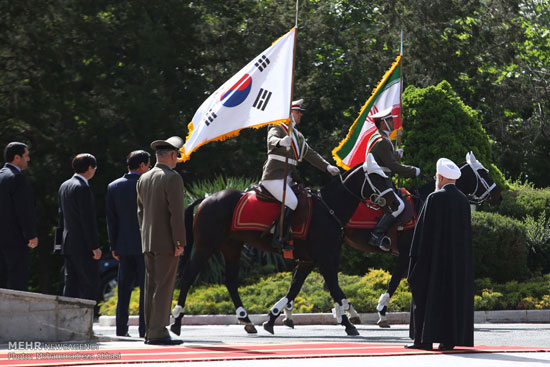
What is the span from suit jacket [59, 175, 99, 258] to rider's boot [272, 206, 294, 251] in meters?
2.61

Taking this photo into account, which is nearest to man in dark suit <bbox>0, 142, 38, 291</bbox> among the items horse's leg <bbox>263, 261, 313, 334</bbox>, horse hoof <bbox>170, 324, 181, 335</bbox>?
horse hoof <bbox>170, 324, 181, 335</bbox>

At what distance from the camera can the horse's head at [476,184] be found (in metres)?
15.1

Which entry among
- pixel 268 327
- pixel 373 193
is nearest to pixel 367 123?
pixel 373 193

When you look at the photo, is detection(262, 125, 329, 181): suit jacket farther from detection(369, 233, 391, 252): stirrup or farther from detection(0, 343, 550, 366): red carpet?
detection(0, 343, 550, 366): red carpet

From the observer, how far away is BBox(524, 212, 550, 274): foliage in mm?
19469

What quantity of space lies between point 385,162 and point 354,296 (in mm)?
2751

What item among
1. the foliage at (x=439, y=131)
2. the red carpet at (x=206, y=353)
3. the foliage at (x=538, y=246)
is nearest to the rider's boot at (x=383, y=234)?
the red carpet at (x=206, y=353)

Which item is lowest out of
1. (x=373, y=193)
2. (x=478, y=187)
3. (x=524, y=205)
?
(x=373, y=193)

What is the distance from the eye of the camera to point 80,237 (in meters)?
12.2

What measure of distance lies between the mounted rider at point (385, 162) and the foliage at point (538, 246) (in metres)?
5.46

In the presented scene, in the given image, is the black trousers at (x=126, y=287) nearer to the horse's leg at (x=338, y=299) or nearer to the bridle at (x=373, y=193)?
the horse's leg at (x=338, y=299)

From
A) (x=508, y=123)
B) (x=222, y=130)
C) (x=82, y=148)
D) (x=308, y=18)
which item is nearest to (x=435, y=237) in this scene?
(x=222, y=130)

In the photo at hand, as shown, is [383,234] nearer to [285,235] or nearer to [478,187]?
[285,235]

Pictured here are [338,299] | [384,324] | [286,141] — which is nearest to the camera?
[286,141]
